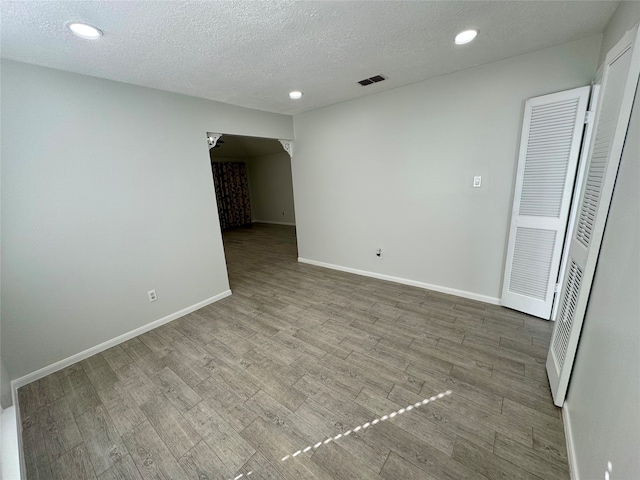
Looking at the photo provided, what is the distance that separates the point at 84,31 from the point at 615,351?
3.13 metres

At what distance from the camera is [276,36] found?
1668 mm

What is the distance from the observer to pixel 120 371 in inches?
80.0

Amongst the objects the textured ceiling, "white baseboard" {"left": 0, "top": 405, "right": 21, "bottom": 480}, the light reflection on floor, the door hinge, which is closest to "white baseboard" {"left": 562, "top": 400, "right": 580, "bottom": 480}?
the light reflection on floor

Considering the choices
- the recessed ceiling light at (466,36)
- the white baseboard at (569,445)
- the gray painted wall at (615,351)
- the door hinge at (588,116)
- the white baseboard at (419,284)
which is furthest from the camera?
the white baseboard at (419,284)

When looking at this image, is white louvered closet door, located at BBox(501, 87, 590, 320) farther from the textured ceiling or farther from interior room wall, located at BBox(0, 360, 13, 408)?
interior room wall, located at BBox(0, 360, 13, 408)

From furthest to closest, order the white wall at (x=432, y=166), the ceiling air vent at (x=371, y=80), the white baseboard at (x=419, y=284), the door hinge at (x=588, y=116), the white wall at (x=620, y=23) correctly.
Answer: the white baseboard at (x=419, y=284) → the ceiling air vent at (x=371, y=80) → the white wall at (x=432, y=166) → the door hinge at (x=588, y=116) → the white wall at (x=620, y=23)

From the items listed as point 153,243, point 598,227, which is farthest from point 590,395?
point 153,243

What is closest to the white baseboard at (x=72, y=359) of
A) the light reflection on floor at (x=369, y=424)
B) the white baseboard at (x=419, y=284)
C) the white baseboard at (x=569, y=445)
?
→ the light reflection on floor at (x=369, y=424)

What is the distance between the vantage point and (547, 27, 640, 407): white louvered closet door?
116 centimetres

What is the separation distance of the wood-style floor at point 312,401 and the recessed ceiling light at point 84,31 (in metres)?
2.39

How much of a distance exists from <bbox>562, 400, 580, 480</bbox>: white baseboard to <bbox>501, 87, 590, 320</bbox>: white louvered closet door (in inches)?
48.0

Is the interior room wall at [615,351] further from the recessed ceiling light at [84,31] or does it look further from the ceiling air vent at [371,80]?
the recessed ceiling light at [84,31]

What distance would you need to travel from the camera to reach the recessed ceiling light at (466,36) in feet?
5.78

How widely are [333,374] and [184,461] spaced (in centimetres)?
101
